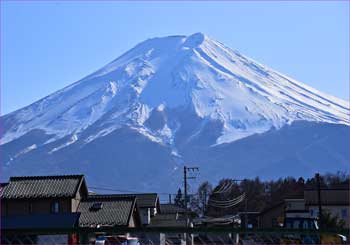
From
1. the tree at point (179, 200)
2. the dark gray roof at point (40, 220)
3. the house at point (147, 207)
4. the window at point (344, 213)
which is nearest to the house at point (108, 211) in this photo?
the dark gray roof at point (40, 220)

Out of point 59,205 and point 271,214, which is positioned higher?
point 59,205

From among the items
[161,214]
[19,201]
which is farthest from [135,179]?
[19,201]

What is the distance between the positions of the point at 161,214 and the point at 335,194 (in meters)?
14.0

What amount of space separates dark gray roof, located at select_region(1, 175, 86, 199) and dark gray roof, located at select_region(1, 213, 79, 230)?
1.18m

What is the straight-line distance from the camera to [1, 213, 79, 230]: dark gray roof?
36.0 metres

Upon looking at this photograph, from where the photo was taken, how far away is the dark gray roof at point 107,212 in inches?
1457

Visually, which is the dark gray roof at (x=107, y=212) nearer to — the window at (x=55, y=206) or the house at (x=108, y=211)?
the house at (x=108, y=211)

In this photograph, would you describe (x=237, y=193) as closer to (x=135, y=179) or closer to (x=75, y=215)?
(x=75, y=215)

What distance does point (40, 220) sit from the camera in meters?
36.6

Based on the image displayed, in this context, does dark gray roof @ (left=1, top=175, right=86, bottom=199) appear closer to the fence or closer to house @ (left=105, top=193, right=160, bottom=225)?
house @ (left=105, top=193, right=160, bottom=225)

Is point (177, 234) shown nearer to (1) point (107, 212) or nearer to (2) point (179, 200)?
(1) point (107, 212)

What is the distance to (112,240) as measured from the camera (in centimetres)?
Result: 1044

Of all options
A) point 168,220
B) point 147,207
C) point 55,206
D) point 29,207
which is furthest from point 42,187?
point 168,220

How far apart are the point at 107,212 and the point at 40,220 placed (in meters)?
3.59
